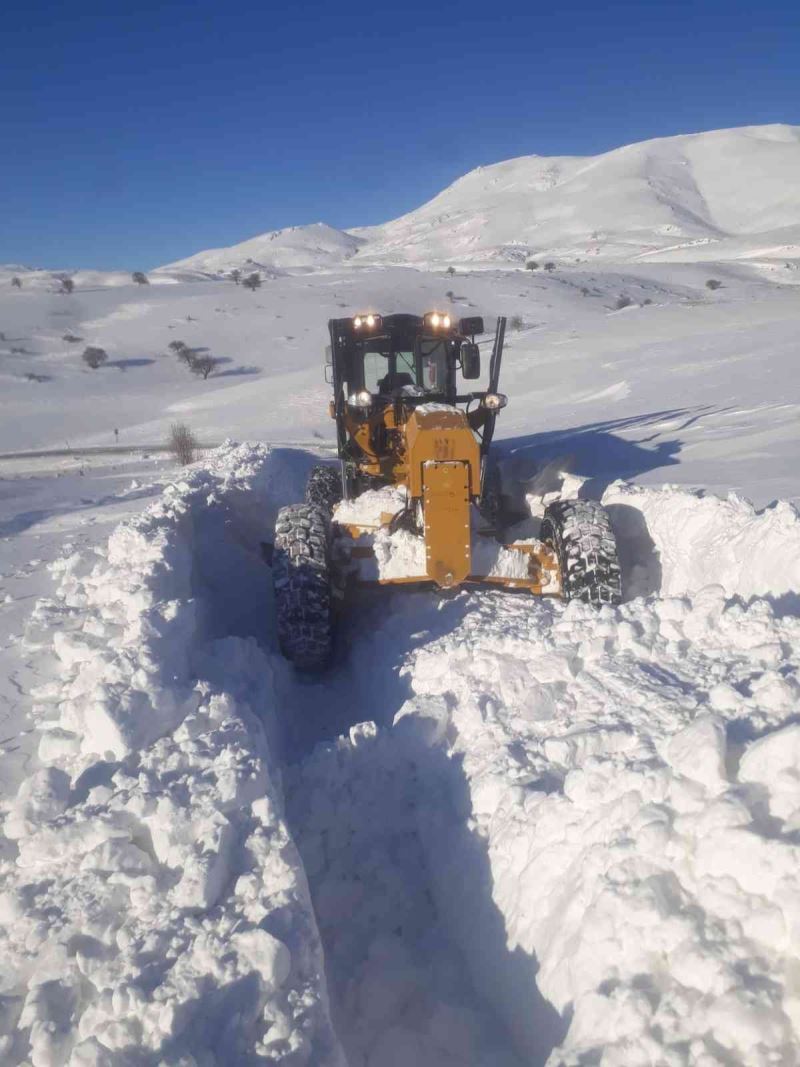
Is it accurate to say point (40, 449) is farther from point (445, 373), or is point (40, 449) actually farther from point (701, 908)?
point (701, 908)

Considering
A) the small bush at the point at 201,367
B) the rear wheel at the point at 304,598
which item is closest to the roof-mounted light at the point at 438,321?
the rear wheel at the point at 304,598

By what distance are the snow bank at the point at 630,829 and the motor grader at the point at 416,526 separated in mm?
1153

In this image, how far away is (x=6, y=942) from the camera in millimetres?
2516

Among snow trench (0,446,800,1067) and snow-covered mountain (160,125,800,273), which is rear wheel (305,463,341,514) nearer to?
snow trench (0,446,800,1067)

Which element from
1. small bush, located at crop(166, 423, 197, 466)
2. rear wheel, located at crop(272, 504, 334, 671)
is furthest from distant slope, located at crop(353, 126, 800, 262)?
rear wheel, located at crop(272, 504, 334, 671)

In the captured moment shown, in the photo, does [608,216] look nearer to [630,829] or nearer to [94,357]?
[94,357]

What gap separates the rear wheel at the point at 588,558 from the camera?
5.18 m

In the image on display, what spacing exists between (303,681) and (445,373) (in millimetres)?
3568

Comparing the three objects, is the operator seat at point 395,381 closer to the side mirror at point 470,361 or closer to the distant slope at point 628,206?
the side mirror at point 470,361

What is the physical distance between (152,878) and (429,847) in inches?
52.4

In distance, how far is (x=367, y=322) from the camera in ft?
23.0

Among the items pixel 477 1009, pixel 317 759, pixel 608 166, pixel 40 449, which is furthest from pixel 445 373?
pixel 608 166

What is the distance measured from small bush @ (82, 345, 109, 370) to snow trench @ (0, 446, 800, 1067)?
2706 centimetres

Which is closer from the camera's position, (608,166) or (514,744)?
(514,744)
